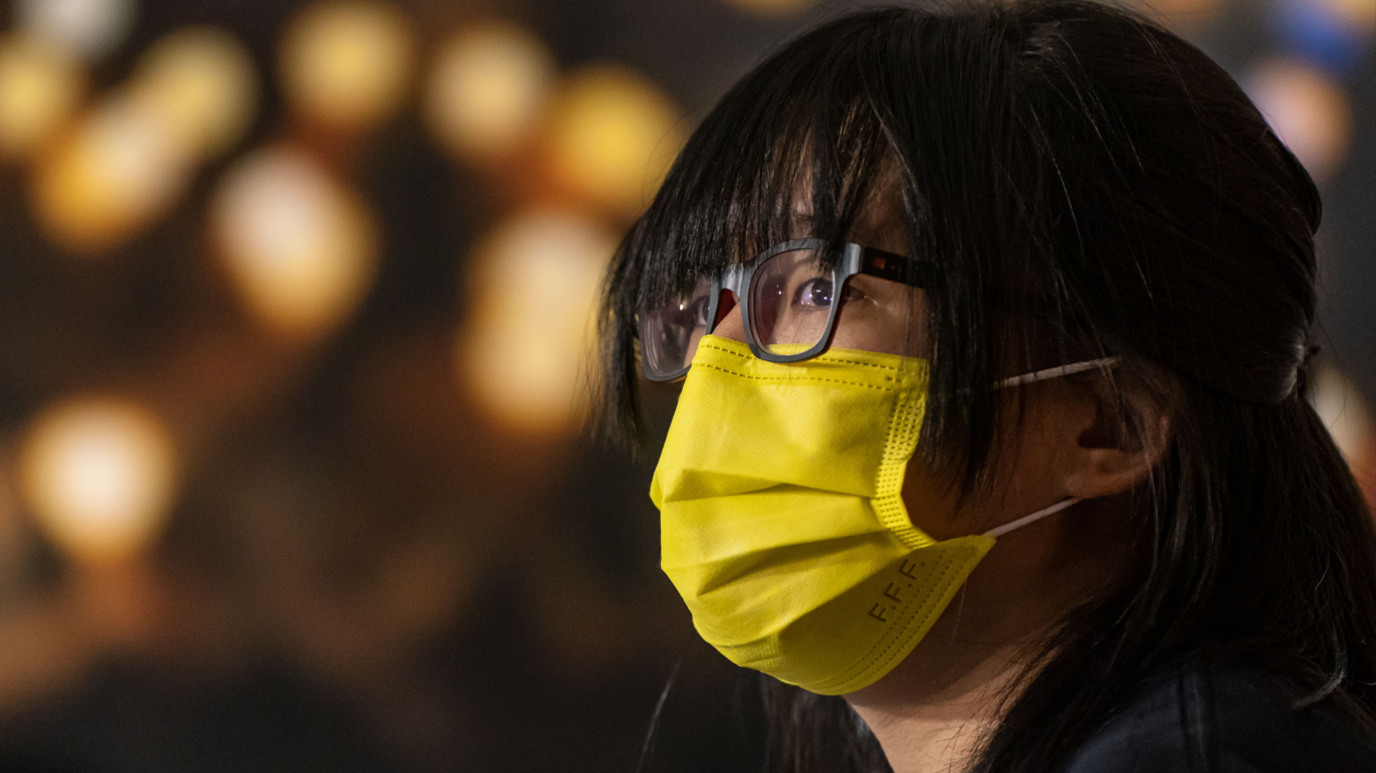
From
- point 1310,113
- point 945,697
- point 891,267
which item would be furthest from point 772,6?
point 945,697

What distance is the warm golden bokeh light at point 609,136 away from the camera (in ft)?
5.30

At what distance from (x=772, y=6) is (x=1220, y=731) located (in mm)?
1257

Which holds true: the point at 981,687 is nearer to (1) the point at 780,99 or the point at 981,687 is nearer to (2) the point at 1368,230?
(1) the point at 780,99

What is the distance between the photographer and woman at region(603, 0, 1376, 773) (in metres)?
0.73

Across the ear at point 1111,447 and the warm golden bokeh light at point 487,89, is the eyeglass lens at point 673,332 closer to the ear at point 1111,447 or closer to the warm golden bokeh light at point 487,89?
the ear at point 1111,447

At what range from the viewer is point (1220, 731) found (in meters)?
0.61

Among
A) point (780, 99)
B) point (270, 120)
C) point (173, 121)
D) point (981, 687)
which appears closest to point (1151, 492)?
point (981, 687)

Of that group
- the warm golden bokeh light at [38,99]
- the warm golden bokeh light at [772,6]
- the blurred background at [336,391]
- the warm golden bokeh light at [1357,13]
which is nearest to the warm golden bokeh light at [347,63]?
the blurred background at [336,391]

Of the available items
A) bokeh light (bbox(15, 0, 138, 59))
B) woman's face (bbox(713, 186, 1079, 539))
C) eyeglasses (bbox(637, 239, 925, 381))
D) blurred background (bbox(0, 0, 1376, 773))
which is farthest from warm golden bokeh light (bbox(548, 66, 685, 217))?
woman's face (bbox(713, 186, 1079, 539))

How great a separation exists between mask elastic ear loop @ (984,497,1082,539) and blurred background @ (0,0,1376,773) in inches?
35.2

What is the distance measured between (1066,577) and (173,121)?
4.80 feet

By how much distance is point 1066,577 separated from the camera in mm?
788

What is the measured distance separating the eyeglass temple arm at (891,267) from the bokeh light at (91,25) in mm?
1397

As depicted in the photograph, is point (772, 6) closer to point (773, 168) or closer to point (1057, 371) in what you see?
point (773, 168)
